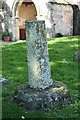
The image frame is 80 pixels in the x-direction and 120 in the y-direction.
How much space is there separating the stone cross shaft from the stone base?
20 cm

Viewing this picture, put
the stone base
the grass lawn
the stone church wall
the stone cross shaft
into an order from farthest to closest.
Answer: the stone church wall, the stone cross shaft, the stone base, the grass lawn

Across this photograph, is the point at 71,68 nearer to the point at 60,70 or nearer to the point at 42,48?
the point at 60,70

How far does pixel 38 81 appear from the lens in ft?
14.4

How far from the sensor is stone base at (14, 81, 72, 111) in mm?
4152

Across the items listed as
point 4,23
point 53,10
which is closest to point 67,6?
point 53,10

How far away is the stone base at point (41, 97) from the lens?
4.15m

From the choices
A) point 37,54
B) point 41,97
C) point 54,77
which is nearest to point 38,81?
point 41,97

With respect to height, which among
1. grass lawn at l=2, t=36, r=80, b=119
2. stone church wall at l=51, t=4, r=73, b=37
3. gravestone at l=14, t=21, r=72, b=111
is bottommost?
grass lawn at l=2, t=36, r=80, b=119

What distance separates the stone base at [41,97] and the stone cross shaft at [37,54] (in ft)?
0.67

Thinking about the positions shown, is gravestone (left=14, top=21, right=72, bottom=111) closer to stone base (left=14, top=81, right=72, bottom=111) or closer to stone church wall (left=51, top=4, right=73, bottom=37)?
stone base (left=14, top=81, right=72, bottom=111)

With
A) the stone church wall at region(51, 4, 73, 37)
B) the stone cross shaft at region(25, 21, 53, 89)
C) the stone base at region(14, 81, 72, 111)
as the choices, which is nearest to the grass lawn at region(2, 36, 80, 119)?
the stone base at region(14, 81, 72, 111)

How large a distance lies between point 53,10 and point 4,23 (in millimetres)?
5599

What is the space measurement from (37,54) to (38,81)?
2.11ft

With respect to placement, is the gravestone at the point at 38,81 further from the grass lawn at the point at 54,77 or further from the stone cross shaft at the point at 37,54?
the grass lawn at the point at 54,77
